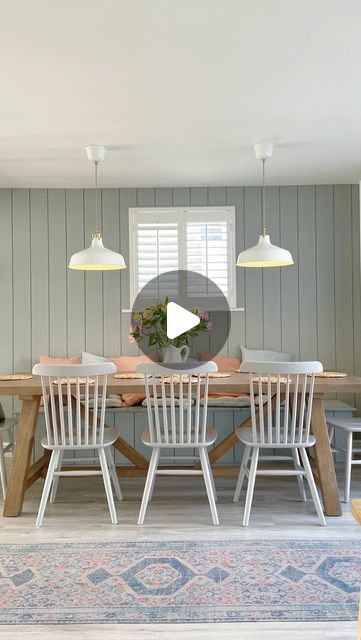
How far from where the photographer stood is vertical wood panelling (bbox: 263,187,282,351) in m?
4.70

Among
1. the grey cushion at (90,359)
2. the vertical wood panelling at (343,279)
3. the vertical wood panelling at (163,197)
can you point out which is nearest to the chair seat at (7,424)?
the grey cushion at (90,359)

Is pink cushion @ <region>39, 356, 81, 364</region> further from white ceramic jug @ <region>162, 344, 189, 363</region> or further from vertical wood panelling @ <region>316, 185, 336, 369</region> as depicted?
vertical wood panelling @ <region>316, 185, 336, 369</region>

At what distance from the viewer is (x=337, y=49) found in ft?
7.67

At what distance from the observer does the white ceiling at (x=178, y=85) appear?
2.09 meters

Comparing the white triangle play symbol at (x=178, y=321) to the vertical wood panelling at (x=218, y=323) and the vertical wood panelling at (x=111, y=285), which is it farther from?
the vertical wood panelling at (x=111, y=285)

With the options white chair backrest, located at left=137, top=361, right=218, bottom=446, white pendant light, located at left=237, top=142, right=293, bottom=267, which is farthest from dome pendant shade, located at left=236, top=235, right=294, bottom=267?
white chair backrest, located at left=137, top=361, right=218, bottom=446

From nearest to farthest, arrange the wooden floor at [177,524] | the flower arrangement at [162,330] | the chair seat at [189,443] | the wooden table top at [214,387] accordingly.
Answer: the wooden floor at [177,524] < the chair seat at [189,443] < the wooden table top at [214,387] < the flower arrangement at [162,330]

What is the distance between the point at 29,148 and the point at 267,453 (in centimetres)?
285

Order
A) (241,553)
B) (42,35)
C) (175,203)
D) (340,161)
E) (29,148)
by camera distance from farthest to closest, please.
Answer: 1. (175,203)
2. (340,161)
3. (29,148)
4. (241,553)
5. (42,35)

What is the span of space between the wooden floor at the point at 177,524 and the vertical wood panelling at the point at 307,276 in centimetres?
129

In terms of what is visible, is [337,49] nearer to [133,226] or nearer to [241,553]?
[241,553]

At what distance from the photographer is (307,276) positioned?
185 inches

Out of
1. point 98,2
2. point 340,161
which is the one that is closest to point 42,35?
point 98,2

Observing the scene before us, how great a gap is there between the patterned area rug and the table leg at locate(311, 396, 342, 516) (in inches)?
17.1
